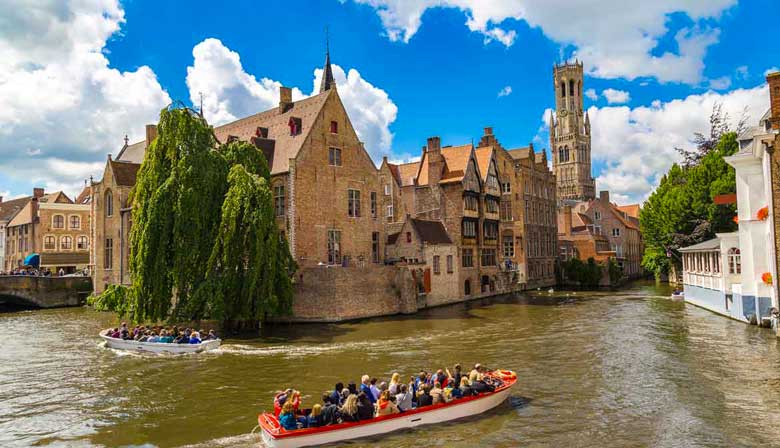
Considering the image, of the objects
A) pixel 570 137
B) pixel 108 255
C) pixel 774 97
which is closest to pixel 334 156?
pixel 108 255

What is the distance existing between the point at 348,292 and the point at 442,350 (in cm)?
1121

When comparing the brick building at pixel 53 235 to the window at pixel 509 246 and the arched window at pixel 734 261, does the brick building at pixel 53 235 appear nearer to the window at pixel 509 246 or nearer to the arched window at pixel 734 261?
the window at pixel 509 246

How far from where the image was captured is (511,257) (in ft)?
195

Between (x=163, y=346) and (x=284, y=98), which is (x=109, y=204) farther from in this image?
(x=163, y=346)

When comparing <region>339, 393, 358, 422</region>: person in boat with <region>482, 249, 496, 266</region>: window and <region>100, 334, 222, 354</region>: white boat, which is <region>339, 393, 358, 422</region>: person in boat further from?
<region>482, 249, 496, 266</region>: window

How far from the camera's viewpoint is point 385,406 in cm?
1484

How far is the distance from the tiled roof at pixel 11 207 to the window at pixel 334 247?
190 ft

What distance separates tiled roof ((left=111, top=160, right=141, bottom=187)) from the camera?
4556cm

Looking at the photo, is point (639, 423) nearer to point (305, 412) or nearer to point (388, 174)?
point (305, 412)

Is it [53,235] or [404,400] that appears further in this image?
[53,235]

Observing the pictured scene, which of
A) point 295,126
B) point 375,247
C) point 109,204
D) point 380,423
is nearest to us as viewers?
point 380,423

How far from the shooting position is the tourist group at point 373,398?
1412 cm

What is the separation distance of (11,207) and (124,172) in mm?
44153

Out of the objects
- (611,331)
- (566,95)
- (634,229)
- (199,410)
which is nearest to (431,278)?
(611,331)
